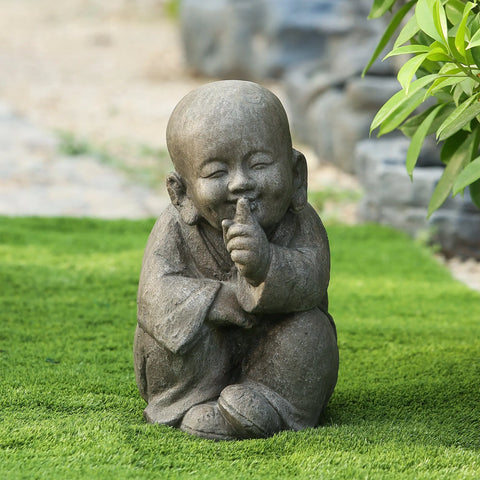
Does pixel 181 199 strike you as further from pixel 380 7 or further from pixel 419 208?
pixel 419 208

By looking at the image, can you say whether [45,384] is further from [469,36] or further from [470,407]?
[469,36]

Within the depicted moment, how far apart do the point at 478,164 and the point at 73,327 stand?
7.32 ft

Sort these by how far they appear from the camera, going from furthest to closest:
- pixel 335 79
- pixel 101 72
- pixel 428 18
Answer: pixel 101 72, pixel 335 79, pixel 428 18

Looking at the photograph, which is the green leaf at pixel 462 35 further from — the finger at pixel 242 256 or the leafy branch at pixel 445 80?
the finger at pixel 242 256

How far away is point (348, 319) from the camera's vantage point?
4.36 m

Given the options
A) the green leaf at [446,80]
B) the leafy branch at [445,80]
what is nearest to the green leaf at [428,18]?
the leafy branch at [445,80]

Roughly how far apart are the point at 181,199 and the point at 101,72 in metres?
10.3

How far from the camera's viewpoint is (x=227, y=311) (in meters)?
2.74

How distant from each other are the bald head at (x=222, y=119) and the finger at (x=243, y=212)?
183mm

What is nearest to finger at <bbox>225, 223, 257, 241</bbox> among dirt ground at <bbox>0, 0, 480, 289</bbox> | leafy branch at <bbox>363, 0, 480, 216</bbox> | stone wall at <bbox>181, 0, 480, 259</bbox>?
leafy branch at <bbox>363, 0, 480, 216</bbox>

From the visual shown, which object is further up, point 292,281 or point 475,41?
point 475,41

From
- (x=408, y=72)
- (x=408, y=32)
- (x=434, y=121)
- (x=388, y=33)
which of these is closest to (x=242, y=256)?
(x=408, y=72)

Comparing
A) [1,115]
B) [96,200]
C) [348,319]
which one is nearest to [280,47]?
[1,115]

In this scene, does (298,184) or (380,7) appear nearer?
(298,184)
